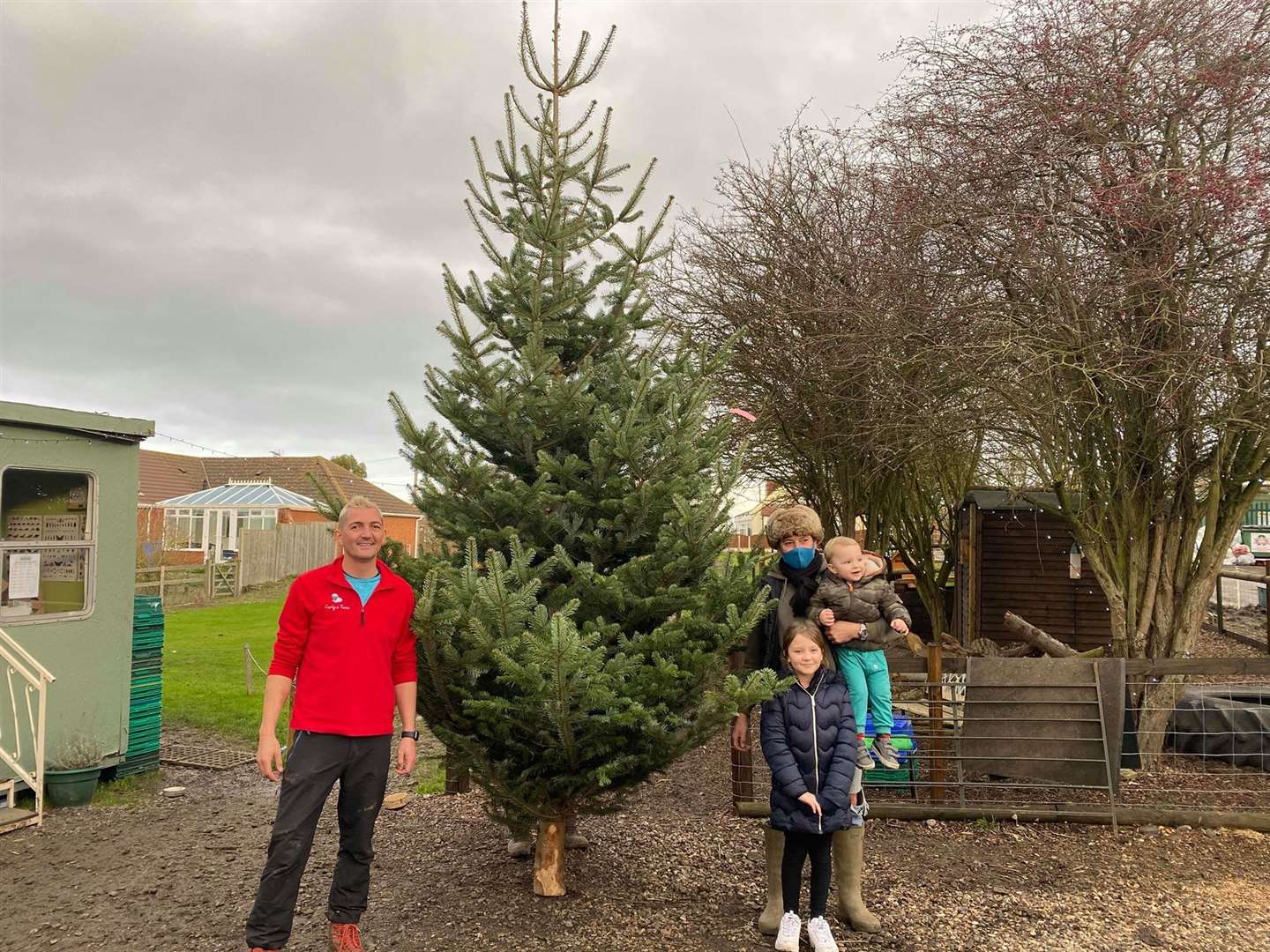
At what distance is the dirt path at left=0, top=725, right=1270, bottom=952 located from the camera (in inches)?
176

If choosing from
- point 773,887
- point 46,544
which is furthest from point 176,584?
point 773,887

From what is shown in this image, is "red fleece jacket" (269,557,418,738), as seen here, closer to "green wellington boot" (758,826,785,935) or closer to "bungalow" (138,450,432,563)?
"green wellington boot" (758,826,785,935)

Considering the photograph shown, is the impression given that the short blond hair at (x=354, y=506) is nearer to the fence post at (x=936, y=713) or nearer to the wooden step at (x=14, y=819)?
the wooden step at (x=14, y=819)

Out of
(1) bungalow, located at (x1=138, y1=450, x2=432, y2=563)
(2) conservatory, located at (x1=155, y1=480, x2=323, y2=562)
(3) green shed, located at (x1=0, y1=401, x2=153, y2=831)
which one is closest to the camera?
(3) green shed, located at (x1=0, y1=401, x2=153, y2=831)

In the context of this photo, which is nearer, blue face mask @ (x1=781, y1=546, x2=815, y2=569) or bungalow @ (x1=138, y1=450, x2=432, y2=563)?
blue face mask @ (x1=781, y1=546, x2=815, y2=569)

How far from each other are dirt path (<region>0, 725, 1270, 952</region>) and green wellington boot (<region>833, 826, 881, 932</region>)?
0.10m

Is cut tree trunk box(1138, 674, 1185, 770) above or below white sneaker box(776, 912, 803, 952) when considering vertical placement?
above

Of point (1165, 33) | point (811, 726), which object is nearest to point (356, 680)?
point (811, 726)

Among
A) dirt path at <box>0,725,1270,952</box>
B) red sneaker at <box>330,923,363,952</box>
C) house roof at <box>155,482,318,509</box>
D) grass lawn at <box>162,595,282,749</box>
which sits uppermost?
house roof at <box>155,482,318,509</box>

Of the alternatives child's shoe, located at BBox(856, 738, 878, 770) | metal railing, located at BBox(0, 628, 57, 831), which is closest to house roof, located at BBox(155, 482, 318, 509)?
metal railing, located at BBox(0, 628, 57, 831)

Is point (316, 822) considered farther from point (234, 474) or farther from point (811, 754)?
point (234, 474)

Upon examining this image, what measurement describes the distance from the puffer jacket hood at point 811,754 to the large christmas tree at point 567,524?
0.29 m

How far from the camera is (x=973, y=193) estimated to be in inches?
322

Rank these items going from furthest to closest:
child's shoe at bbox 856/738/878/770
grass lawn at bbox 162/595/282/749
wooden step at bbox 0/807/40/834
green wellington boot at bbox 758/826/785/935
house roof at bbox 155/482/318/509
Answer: house roof at bbox 155/482/318/509
grass lawn at bbox 162/595/282/749
wooden step at bbox 0/807/40/834
green wellington boot at bbox 758/826/785/935
child's shoe at bbox 856/738/878/770
